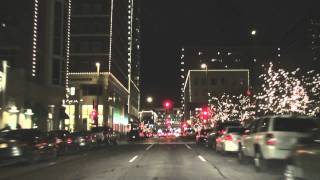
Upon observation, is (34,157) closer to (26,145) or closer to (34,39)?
(26,145)

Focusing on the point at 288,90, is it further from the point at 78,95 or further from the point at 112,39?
the point at 112,39

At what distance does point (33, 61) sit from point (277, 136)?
38.9 meters

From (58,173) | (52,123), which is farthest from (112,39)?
(58,173)

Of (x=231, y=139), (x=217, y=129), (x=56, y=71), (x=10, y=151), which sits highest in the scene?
(x=56, y=71)

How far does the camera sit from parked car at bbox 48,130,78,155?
1226 inches

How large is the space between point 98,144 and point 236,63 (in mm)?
124366

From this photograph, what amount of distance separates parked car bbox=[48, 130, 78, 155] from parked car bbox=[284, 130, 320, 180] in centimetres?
1875

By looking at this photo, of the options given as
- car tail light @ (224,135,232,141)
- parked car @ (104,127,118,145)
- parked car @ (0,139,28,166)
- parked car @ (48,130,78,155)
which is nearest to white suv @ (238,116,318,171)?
car tail light @ (224,135,232,141)

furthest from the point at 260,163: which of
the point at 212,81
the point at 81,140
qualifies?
the point at 212,81

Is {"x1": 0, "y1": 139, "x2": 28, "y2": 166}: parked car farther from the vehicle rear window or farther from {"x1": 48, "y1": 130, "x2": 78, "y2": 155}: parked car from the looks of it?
the vehicle rear window

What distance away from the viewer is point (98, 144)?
149ft

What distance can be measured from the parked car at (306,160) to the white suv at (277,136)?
2.60 metres

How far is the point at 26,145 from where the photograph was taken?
24.2m

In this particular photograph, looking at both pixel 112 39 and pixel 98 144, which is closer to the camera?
pixel 98 144
